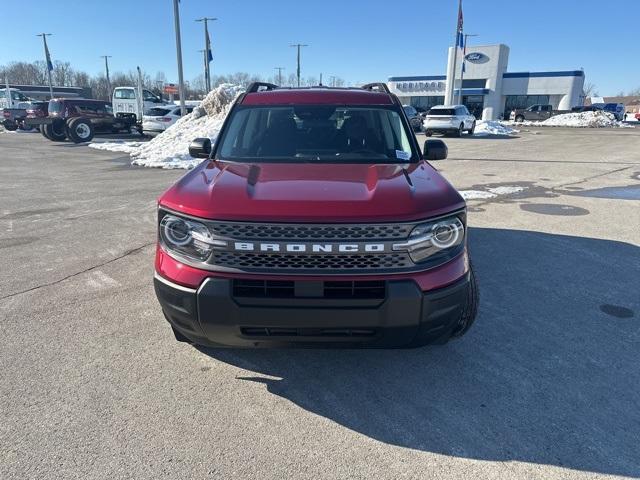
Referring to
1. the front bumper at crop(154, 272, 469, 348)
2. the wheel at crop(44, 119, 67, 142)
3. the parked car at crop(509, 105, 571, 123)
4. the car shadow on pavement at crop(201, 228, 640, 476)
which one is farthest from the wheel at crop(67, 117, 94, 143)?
the parked car at crop(509, 105, 571, 123)

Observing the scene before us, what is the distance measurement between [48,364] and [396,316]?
2.44 meters

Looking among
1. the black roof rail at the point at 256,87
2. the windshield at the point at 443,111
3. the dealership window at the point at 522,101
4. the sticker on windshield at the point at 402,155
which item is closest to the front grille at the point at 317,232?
the sticker on windshield at the point at 402,155

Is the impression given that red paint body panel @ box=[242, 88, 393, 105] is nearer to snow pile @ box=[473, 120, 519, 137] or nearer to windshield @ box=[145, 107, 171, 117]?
windshield @ box=[145, 107, 171, 117]

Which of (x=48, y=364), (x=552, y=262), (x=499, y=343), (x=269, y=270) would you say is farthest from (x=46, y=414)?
(x=552, y=262)

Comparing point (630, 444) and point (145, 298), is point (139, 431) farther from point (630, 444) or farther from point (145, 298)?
point (630, 444)

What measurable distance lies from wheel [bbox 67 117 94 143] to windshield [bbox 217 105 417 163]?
2139cm

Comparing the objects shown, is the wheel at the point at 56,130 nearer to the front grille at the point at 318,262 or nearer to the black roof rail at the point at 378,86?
the black roof rail at the point at 378,86

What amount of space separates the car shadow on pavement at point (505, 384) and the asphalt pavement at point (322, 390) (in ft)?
0.04

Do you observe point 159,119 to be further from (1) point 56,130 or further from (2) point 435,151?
(2) point 435,151

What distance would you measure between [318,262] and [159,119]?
2200 centimetres

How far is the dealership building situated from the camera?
Answer: 61.9 m

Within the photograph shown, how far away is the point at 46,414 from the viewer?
106 inches

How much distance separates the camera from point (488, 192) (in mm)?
9617

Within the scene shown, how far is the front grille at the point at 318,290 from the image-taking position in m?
2.52
